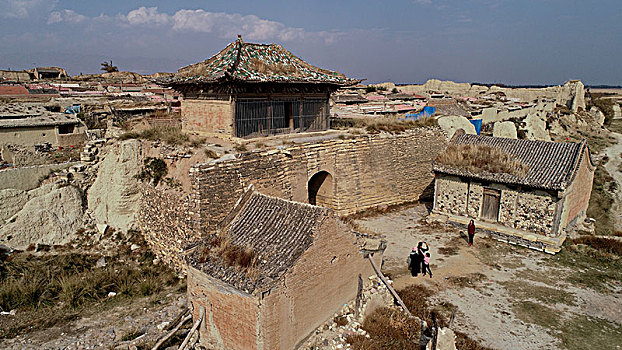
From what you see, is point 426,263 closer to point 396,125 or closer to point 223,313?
point 223,313

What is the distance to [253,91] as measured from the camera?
14.0 meters

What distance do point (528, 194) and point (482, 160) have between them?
197 centimetres

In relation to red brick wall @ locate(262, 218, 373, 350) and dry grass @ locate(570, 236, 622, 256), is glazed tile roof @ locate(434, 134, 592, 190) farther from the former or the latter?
red brick wall @ locate(262, 218, 373, 350)

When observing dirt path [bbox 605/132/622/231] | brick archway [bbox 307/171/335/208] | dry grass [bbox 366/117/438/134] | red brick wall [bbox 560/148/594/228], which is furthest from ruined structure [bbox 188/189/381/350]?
dirt path [bbox 605/132/622/231]

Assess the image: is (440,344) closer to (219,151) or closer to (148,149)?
(219,151)

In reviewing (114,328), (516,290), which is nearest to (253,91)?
(114,328)

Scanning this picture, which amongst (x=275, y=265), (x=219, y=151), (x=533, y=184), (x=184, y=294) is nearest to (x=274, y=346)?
(x=275, y=265)

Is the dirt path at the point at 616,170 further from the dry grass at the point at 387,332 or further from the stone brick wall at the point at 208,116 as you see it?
the stone brick wall at the point at 208,116

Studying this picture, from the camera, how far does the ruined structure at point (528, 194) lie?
42.7 feet

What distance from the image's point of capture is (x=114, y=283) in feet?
35.8

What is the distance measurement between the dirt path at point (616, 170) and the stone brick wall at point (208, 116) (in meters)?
17.1

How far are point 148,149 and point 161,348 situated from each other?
738 centimetres

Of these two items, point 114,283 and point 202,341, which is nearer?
point 202,341

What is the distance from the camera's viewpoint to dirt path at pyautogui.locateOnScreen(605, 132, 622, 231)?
1936cm
